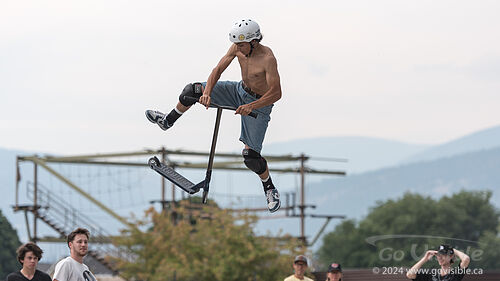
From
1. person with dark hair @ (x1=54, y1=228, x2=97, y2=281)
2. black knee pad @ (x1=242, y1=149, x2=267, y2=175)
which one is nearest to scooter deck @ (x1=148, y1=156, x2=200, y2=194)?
black knee pad @ (x1=242, y1=149, x2=267, y2=175)

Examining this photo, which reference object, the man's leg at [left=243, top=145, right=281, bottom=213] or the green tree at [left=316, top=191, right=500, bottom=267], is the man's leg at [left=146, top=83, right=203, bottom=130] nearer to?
the man's leg at [left=243, top=145, right=281, bottom=213]

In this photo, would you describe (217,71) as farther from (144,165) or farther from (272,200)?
(144,165)

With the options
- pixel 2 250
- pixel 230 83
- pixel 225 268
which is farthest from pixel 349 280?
pixel 2 250

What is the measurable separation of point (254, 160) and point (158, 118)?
59.5 inches

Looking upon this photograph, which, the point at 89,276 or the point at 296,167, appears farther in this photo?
the point at 296,167

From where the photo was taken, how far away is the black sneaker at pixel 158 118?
14.2 m

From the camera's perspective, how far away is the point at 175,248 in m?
47.5

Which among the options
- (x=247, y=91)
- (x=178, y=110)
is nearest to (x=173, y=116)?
(x=178, y=110)

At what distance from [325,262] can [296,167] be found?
7963cm

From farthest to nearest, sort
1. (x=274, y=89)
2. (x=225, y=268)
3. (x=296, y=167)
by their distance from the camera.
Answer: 1. (x=296, y=167)
2. (x=225, y=268)
3. (x=274, y=89)

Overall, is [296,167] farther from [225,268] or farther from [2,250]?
[2,250]

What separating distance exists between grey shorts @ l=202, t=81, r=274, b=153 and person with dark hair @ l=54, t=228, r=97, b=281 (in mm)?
2604

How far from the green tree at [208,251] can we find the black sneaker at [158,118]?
2982cm

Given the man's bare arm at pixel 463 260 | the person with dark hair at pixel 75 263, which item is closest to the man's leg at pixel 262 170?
the person with dark hair at pixel 75 263
